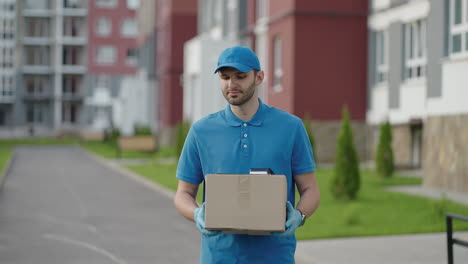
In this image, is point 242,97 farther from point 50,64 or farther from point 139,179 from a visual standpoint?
point 50,64

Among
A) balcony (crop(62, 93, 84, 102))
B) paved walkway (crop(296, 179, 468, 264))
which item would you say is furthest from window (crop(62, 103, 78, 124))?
paved walkway (crop(296, 179, 468, 264))

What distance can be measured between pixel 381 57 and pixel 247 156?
75.2ft

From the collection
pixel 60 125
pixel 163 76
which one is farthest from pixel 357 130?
pixel 60 125

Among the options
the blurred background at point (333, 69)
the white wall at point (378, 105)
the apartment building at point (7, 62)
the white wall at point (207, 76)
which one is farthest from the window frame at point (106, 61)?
the white wall at point (378, 105)

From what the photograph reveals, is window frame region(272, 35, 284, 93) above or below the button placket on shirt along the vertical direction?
above

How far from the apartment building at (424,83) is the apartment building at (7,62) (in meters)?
61.3

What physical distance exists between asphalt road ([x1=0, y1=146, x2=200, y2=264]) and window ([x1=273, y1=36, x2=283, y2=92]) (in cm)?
843

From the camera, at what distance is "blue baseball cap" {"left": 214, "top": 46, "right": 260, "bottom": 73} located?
3.59m

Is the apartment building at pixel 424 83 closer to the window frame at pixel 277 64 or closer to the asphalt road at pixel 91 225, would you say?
the window frame at pixel 277 64

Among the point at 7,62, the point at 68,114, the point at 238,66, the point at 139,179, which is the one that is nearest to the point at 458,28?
the point at 139,179

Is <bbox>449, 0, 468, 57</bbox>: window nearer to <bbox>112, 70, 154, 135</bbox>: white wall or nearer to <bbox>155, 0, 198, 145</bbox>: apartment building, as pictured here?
<bbox>155, 0, 198, 145</bbox>: apartment building

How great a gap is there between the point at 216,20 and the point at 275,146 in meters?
36.3

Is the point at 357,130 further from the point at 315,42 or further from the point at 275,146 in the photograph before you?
the point at 275,146

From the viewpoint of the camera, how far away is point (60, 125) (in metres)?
79.4
